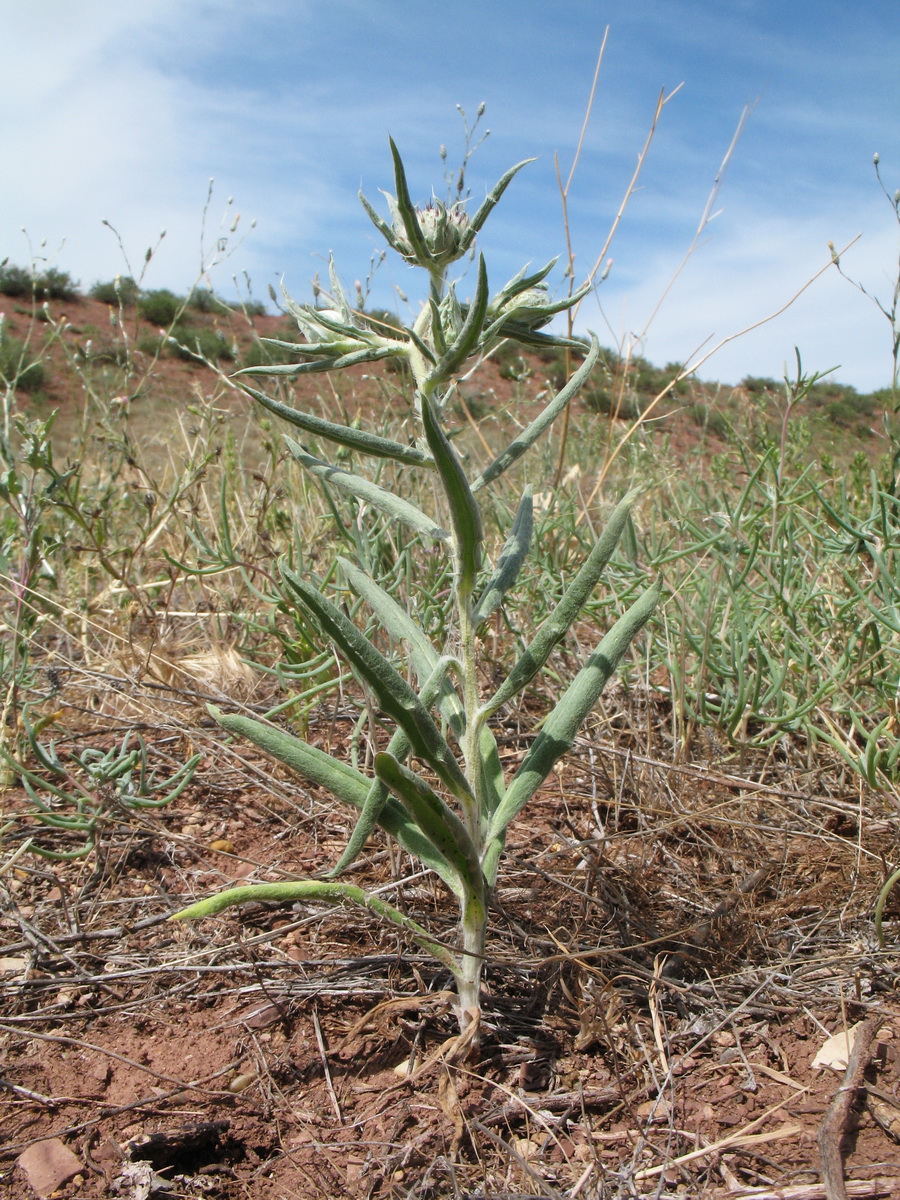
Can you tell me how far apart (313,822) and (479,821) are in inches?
26.0

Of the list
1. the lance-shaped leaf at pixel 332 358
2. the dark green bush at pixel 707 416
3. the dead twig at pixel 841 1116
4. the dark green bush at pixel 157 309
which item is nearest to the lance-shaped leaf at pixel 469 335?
the lance-shaped leaf at pixel 332 358

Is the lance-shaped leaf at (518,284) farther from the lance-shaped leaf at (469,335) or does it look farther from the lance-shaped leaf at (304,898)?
the lance-shaped leaf at (304,898)

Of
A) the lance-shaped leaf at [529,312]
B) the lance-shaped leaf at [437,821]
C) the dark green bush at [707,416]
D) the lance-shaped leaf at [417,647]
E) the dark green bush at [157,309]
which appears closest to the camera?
the lance-shaped leaf at [437,821]

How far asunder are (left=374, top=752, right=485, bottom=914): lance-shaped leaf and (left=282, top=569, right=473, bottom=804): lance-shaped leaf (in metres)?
0.04

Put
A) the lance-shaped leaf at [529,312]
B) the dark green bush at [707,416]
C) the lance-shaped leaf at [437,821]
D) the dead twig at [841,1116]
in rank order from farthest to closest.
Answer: the dark green bush at [707,416]
the lance-shaped leaf at [529,312]
the lance-shaped leaf at [437,821]
the dead twig at [841,1116]

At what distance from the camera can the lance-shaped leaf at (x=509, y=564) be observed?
1.20m

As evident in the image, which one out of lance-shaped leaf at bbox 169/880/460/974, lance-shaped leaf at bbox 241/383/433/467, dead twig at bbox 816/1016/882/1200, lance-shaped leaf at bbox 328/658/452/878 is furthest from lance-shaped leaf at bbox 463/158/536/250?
dead twig at bbox 816/1016/882/1200

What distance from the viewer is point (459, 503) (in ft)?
3.73

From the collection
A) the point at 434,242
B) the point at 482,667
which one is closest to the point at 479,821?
the point at 434,242

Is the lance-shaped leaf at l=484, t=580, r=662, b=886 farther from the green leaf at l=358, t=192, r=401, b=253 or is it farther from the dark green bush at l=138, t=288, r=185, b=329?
the dark green bush at l=138, t=288, r=185, b=329

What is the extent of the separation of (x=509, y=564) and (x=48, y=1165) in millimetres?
1028

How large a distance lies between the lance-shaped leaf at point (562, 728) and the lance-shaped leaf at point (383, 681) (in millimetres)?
126

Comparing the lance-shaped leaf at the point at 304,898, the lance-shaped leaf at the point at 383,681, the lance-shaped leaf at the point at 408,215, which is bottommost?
the lance-shaped leaf at the point at 304,898

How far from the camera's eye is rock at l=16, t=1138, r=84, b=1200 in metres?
1.05
